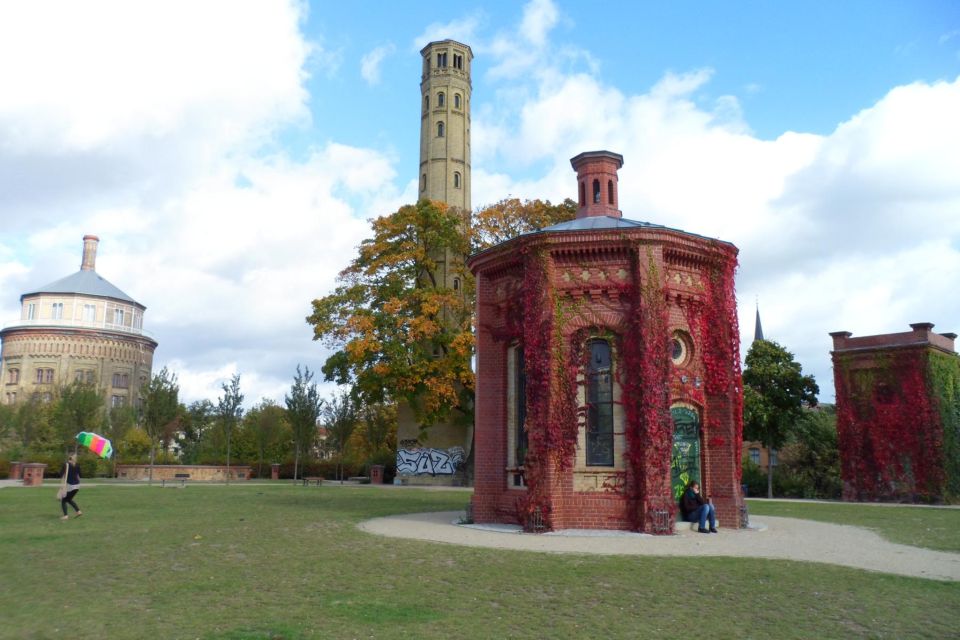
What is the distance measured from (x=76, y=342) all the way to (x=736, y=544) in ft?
244

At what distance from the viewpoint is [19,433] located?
162 feet

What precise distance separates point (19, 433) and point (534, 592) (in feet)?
171

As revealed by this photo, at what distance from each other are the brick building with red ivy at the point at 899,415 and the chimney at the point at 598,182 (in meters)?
18.7

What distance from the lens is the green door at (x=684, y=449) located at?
1688 cm

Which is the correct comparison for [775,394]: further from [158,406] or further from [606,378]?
[158,406]

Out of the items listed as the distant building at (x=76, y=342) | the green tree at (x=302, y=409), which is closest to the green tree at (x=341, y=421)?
the green tree at (x=302, y=409)

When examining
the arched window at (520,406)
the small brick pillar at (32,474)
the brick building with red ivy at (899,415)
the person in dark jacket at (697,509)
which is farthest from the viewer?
the small brick pillar at (32,474)

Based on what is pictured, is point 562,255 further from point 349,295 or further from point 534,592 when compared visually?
point 349,295

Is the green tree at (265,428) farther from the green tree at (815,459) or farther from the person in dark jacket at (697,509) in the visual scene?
the person in dark jacket at (697,509)

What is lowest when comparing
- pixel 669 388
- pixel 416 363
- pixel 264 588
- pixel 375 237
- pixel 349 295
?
pixel 264 588

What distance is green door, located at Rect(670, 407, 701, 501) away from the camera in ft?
55.4

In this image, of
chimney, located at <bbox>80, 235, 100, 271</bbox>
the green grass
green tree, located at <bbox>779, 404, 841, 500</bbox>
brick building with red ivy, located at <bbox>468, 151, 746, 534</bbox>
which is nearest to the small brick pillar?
brick building with red ivy, located at <bbox>468, 151, 746, 534</bbox>

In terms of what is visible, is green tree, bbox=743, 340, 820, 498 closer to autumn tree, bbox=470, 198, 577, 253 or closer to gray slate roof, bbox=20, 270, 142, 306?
autumn tree, bbox=470, 198, 577, 253

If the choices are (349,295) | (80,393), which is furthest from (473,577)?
(80,393)
